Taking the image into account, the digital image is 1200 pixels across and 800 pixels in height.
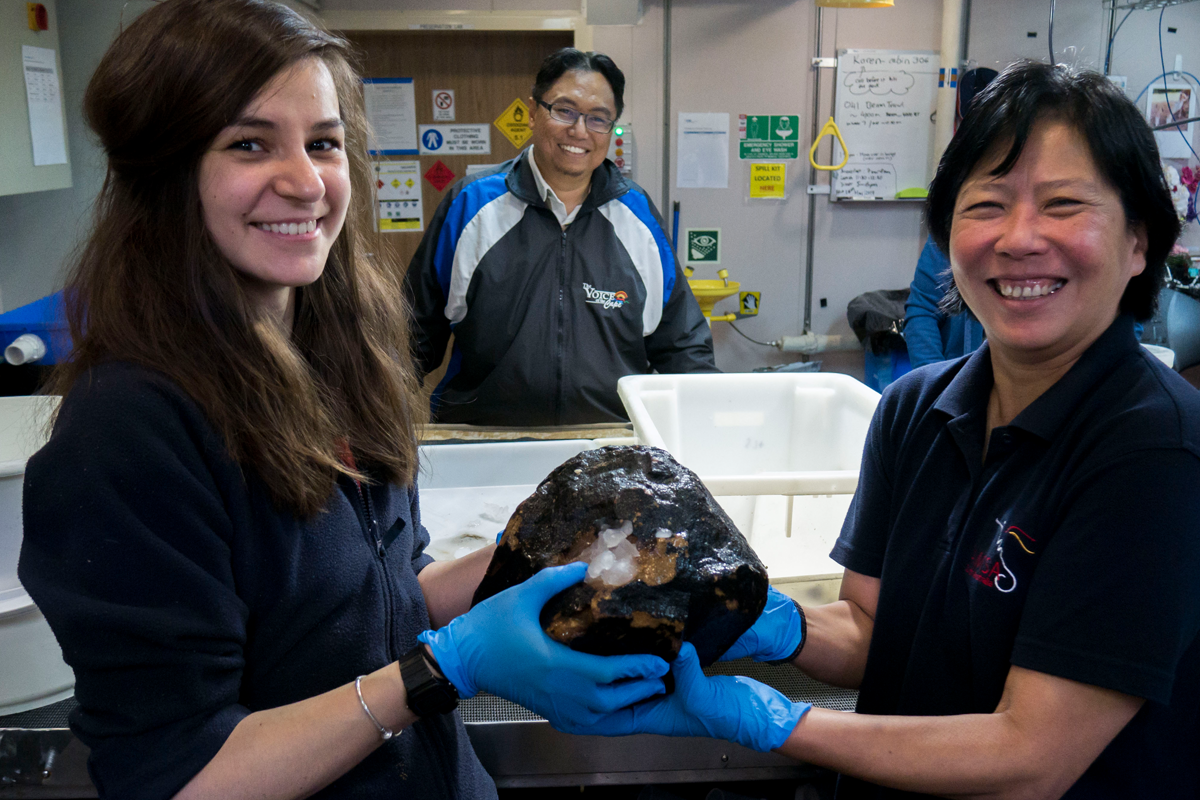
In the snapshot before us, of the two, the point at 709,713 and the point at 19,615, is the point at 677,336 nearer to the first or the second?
the point at 709,713

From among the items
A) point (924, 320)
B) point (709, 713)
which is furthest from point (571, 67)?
point (709, 713)

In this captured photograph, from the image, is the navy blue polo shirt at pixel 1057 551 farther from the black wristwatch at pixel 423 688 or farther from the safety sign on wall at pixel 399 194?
the safety sign on wall at pixel 399 194

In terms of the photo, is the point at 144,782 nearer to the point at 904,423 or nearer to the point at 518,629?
the point at 518,629

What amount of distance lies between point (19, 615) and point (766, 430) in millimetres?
1341

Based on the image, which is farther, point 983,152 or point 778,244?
point 778,244

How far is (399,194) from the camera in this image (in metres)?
3.93

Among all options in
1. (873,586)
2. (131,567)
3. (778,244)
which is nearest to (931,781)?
(873,586)

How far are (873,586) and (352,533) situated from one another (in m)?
0.65

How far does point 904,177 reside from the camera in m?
3.89

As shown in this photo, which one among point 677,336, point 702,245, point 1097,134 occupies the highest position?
point 1097,134

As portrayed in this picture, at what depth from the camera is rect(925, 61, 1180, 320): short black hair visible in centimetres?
83

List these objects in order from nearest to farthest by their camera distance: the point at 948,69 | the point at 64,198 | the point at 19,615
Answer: the point at 19,615 → the point at 64,198 → the point at 948,69

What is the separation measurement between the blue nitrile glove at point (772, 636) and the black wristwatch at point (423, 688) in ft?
1.23

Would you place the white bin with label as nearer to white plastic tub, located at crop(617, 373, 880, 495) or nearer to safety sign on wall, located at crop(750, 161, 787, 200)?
white plastic tub, located at crop(617, 373, 880, 495)
